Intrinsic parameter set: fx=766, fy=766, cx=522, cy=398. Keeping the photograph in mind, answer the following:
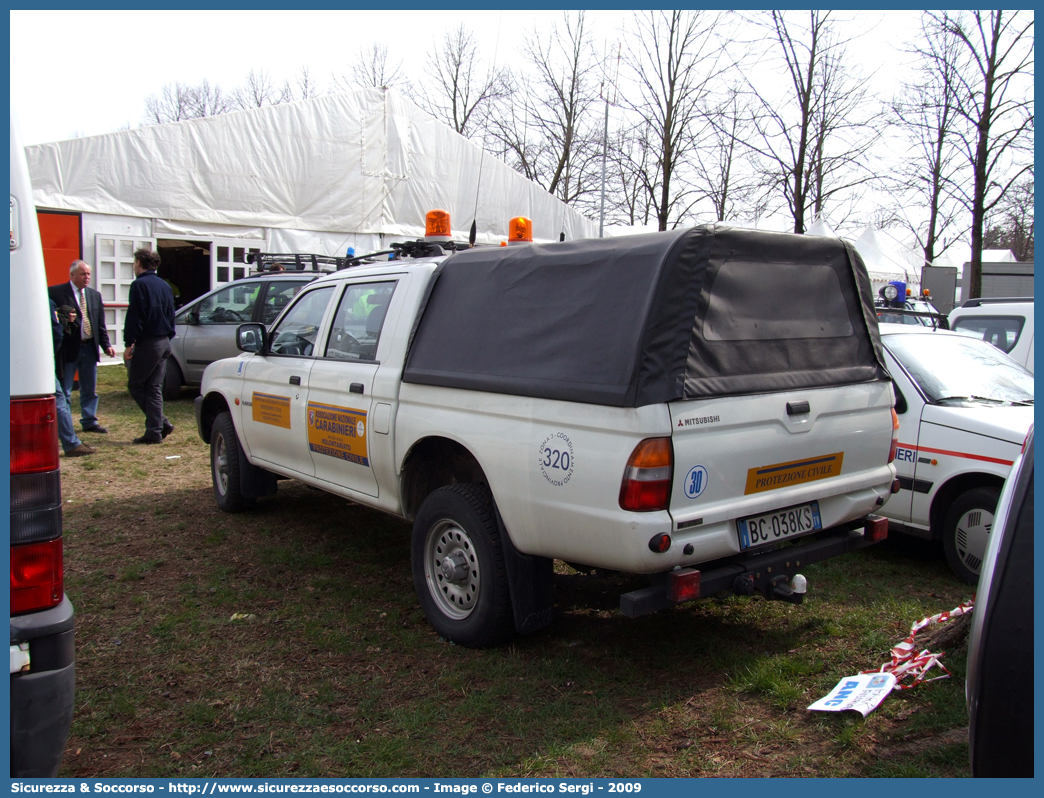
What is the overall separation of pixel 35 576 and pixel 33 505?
21 centimetres

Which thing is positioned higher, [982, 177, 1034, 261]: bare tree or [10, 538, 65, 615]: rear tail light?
[982, 177, 1034, 261]: bare tree

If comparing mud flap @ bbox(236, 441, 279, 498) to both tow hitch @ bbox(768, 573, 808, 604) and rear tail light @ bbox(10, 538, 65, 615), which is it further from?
tow hitch @ bbox(768, 573, 808, 604)

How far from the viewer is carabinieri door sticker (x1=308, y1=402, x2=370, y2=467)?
14.7 feet

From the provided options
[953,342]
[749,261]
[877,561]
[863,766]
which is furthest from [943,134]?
[863,766]

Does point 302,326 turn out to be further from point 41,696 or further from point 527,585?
point 41,696

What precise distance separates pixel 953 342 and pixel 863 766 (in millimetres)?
3786

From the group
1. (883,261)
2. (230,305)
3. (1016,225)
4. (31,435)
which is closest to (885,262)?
(883,261)

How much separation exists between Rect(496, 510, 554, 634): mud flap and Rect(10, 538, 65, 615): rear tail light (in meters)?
1.84

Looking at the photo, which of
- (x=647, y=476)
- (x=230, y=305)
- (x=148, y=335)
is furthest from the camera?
(x=230, y=305)

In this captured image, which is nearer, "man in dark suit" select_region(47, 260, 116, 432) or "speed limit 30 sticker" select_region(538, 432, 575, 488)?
"speed limit 30 sticker" select_region(538, 432, 575, 488)

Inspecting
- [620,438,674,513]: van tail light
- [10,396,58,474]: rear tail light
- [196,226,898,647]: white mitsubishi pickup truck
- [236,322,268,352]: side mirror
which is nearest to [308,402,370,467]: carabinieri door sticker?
[196,226,898,647]: white mitsubishi pickup truck

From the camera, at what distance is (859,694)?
10.8 feet

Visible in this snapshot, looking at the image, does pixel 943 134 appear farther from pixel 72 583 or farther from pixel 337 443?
pixel 72 583

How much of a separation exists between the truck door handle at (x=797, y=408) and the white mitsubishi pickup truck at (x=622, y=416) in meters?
0.01
